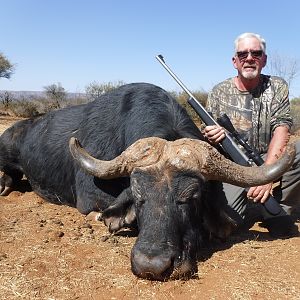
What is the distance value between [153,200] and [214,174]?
0.70 m

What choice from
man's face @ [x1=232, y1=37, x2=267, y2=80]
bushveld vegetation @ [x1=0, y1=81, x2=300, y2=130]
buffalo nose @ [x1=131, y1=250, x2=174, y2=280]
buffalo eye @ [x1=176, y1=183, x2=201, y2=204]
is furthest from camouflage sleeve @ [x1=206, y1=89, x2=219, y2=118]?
bushveld vegetation @ [x1=0, y1=81, x2=300, y2=130]

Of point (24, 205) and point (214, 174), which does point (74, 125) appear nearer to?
point (24, 205)

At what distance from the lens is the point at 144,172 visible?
4.21m

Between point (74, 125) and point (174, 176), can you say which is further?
point (74, 125)

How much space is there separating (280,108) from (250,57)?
794 mm

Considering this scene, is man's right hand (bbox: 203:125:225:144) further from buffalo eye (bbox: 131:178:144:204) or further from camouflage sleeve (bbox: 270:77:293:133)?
buffalo eye (bbox: 131:178:144:204)

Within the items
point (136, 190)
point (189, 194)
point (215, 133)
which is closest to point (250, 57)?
point (215, 133)

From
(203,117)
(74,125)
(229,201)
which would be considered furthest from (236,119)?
(74,125)

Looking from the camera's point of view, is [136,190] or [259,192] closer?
[136,190]

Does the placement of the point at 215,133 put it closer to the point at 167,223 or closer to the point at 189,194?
the point at 189,194

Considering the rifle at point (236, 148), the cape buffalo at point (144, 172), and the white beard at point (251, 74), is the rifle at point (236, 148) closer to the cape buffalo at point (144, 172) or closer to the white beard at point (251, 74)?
the cape buffalo at point (144, 172)

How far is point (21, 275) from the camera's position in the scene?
3973 mm

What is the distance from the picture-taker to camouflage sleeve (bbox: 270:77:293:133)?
6.09 meters

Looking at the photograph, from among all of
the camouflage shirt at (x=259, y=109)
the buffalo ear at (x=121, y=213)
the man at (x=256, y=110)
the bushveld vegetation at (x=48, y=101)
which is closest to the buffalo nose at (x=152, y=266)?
the buffalo ear at (x=121, y=213)
